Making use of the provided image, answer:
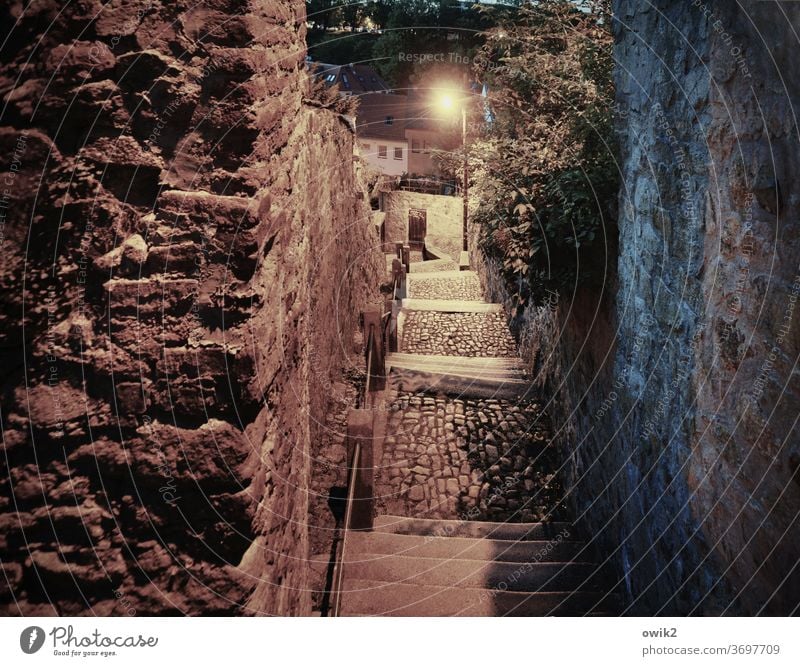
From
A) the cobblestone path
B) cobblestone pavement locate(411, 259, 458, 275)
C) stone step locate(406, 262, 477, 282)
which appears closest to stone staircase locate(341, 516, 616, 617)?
the cobblestone path

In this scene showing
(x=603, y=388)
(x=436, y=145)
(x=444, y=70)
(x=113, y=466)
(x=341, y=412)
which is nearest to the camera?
(x=113, y=466)

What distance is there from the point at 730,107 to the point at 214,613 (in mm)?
2697

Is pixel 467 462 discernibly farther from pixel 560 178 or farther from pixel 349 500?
pixel 560 178

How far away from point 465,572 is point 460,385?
3496 millimetres

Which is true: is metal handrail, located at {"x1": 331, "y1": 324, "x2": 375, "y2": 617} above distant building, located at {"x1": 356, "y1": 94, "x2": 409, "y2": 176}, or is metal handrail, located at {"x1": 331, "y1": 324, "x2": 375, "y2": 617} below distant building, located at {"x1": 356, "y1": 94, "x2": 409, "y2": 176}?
below

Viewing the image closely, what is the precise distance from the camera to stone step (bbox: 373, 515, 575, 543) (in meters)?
4.66

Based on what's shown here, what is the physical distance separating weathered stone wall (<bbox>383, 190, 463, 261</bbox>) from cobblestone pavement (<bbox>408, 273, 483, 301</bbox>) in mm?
7437

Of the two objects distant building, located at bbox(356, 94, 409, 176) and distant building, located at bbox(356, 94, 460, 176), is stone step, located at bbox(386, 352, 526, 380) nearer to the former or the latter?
distant building, located at bbox(356, 94, 409, 176)

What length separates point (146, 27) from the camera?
1669mm

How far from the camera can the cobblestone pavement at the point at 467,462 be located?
545 centimetres

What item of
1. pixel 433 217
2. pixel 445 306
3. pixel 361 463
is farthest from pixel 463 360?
pixel 433 217

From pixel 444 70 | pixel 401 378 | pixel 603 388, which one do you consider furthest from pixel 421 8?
pixel 603 388

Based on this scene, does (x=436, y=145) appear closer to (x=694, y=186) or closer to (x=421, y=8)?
(x=421, y=8)

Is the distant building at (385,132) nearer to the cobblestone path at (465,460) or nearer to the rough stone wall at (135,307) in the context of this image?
the cobblestone path at (465,460)
